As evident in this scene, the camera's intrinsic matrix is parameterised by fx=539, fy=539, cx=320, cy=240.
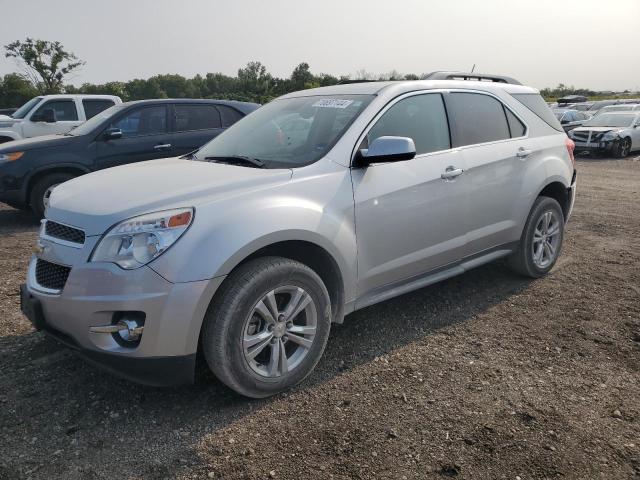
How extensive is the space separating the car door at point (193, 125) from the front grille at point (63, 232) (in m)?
5.27

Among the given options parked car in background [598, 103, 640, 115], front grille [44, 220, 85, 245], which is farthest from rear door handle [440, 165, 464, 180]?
parked car in background [598, 103, 640, 115]

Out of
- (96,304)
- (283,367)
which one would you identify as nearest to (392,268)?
(283,367)

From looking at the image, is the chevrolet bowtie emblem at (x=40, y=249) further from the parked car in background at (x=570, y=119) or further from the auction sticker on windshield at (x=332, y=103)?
the parked car in background at (x=570, y=119)

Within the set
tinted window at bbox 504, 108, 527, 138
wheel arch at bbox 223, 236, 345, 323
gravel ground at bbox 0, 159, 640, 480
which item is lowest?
gravel ground at bbox 0, 159, 640, 480

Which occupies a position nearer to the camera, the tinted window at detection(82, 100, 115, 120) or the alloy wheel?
the alloy wheel

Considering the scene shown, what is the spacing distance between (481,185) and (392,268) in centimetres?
111

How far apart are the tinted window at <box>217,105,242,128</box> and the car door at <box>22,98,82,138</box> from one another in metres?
4.05

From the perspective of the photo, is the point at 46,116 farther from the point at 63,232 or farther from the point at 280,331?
the point at 280,331

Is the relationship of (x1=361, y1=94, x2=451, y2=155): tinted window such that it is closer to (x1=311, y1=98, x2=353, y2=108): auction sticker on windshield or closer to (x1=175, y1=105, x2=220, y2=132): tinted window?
(x1=311, y1=98, x2=353, y2=108): auction sticker on windshield

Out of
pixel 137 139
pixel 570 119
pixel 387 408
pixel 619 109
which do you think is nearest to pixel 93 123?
pixel 137 139

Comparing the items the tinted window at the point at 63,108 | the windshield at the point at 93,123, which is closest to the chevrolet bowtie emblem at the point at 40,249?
the windshield at the point at 93,123

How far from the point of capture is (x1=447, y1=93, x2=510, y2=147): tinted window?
4094 mm

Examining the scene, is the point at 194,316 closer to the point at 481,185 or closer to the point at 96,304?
the point at 96,304

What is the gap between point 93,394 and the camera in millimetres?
3078
